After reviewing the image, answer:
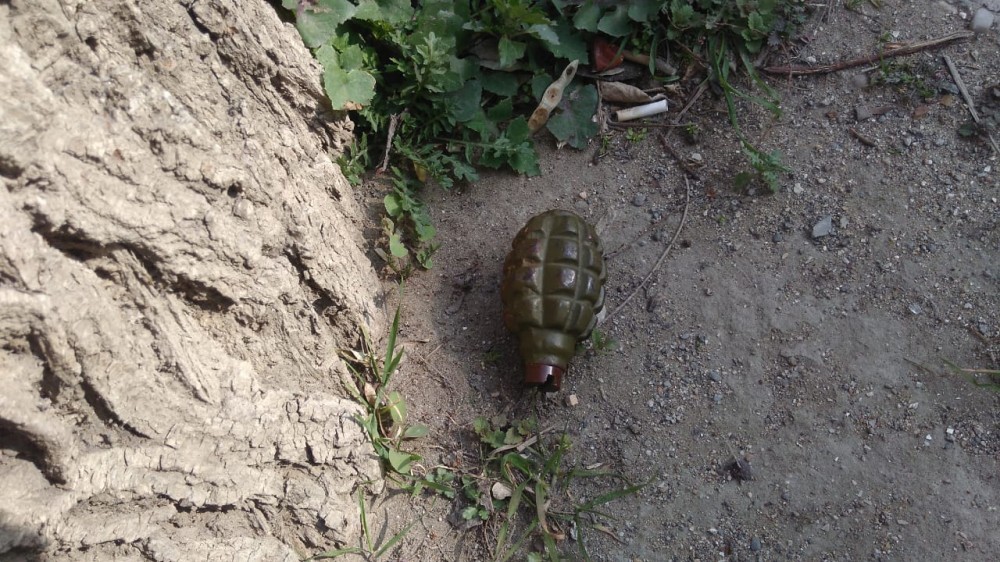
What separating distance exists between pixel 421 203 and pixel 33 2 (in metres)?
1.89

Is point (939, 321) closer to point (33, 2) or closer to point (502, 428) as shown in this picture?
point (502, 428)

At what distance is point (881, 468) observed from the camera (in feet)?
10.2

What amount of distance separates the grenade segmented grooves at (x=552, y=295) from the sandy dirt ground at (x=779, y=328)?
0.91 ft

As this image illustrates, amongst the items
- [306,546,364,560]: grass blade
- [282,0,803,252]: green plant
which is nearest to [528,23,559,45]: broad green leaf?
[282,0,803,252]: green plant

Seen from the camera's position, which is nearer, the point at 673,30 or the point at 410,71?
the point at 410,71

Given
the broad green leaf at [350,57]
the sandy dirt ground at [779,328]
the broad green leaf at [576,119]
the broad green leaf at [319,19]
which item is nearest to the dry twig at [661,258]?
the sandy dirt ground at [779,328]

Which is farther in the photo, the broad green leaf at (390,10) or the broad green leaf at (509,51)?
the broad green leaf at (509,51)

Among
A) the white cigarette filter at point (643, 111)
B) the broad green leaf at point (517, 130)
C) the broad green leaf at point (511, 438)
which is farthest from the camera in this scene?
the white cigarette filter at point (643, 111)

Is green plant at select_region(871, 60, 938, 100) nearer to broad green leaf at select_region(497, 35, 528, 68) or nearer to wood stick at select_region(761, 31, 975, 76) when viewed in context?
wood stick at select_region(761, 31, 975, 76)

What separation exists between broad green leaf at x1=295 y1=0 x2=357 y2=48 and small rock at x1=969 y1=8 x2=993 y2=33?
3084mm

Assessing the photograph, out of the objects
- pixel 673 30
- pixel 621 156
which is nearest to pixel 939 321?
pixel 621 156

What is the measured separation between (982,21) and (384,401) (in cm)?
347

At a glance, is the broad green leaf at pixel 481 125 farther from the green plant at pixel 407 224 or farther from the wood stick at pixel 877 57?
the wood stick at pixel 877 57

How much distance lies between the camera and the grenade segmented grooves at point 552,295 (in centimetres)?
312
